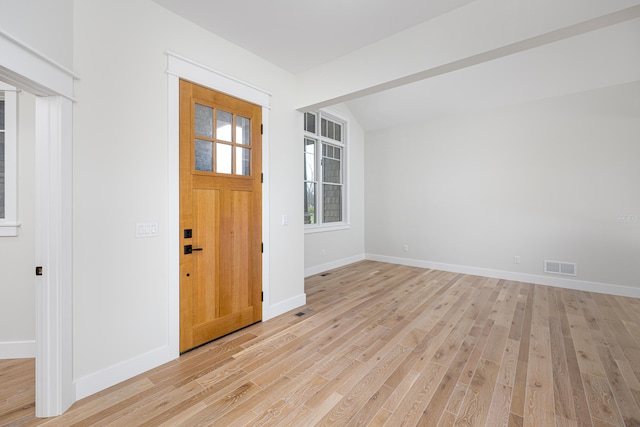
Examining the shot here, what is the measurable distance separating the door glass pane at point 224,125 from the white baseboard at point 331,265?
3.05 metres

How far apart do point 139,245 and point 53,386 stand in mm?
999

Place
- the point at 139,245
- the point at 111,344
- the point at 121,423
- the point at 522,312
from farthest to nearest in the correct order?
the point at 522,312, the point at 139,245, the point at 111,344, the point at 121,423

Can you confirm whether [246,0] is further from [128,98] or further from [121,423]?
[121,423]

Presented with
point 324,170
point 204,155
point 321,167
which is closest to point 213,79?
point 204,155

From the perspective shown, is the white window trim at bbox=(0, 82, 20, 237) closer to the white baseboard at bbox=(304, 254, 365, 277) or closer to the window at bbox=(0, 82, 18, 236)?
the window at bbox=(0, 82, 18, 236)

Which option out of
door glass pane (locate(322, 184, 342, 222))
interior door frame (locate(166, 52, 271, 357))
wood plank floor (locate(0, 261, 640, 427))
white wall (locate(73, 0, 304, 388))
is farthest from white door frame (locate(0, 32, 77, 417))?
door glass pane (locate(322, 184, 342, 222))

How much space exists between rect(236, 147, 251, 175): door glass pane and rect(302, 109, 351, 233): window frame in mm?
2265

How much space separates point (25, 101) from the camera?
2383 millimetres

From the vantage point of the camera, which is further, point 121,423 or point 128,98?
point 128,98

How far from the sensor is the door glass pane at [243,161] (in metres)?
2.90

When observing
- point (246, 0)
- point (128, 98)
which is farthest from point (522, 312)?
point (128, 98)

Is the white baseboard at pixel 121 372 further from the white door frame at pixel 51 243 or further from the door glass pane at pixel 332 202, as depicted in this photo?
the door glass pane at pixel 332 202

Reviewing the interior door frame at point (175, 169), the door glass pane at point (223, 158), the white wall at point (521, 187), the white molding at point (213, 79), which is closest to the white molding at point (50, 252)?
the interior door frame at point (175, 169)

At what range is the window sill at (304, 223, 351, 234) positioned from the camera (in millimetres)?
5198
